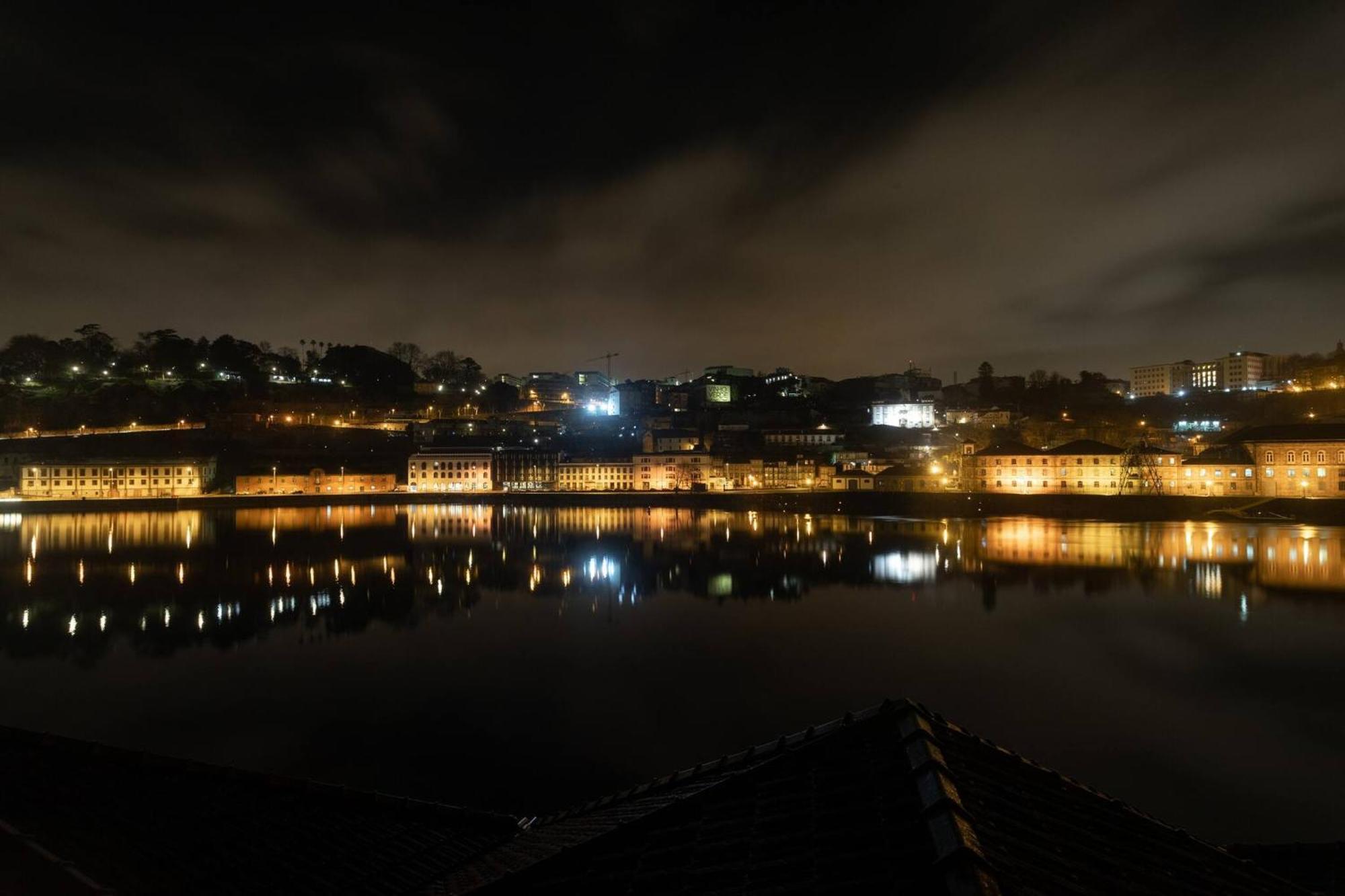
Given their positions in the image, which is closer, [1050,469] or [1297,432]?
[1297,432]

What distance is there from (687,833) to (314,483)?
4383 centimetres

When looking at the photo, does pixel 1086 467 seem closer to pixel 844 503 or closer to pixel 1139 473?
pixel 1139 473

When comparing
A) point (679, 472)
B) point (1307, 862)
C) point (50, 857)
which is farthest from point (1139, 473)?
point (50, 857)

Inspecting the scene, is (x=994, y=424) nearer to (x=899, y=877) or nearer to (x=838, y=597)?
(x=838, y=597)

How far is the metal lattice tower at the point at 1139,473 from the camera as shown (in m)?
33.2

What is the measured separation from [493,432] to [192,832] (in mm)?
56074

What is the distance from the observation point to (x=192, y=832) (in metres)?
3.17

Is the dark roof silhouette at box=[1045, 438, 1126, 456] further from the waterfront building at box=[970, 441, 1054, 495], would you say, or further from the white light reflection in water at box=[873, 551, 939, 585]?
the white light reflection in water at box=[873, 551, 939, 585]

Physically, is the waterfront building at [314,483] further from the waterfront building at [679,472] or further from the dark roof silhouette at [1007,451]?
the dark roof silhouette at [1007,451]

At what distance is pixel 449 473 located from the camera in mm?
44281

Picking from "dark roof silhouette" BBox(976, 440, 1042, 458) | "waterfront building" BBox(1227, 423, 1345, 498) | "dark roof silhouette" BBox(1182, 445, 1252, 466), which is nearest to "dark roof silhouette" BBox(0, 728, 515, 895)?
"waterfront building" BBox(1227, 423, 1345, 498)

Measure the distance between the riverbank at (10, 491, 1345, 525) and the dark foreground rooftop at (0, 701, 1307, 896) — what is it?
102ft

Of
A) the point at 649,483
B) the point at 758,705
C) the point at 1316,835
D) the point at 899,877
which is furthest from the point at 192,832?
the point at 649,483

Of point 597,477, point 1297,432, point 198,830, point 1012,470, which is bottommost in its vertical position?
point 597,477
